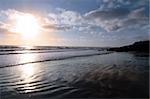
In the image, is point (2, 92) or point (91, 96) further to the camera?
point (2, 92)

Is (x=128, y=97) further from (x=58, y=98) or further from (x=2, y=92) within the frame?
(x=2, y=92)

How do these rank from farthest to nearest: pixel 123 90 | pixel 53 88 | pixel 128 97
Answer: pixel 53 88 → pixel 123 90 → pixel 128 97

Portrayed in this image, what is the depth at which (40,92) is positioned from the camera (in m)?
9.35

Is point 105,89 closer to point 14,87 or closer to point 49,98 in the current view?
point 49,98

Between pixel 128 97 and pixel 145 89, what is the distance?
1.63 m

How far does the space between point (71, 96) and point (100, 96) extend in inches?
46.6

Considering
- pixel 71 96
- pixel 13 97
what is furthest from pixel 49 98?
pixel 13 97

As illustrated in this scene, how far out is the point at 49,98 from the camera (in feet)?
27.1

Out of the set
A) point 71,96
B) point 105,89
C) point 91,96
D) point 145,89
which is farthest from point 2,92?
point 145,89

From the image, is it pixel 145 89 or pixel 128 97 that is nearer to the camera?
pixel 128 97

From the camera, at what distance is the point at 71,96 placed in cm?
862

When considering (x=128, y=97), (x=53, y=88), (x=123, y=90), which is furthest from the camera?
(x=53, y=88)

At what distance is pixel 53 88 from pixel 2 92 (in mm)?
2347

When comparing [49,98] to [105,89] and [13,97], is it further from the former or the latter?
[105,89]
